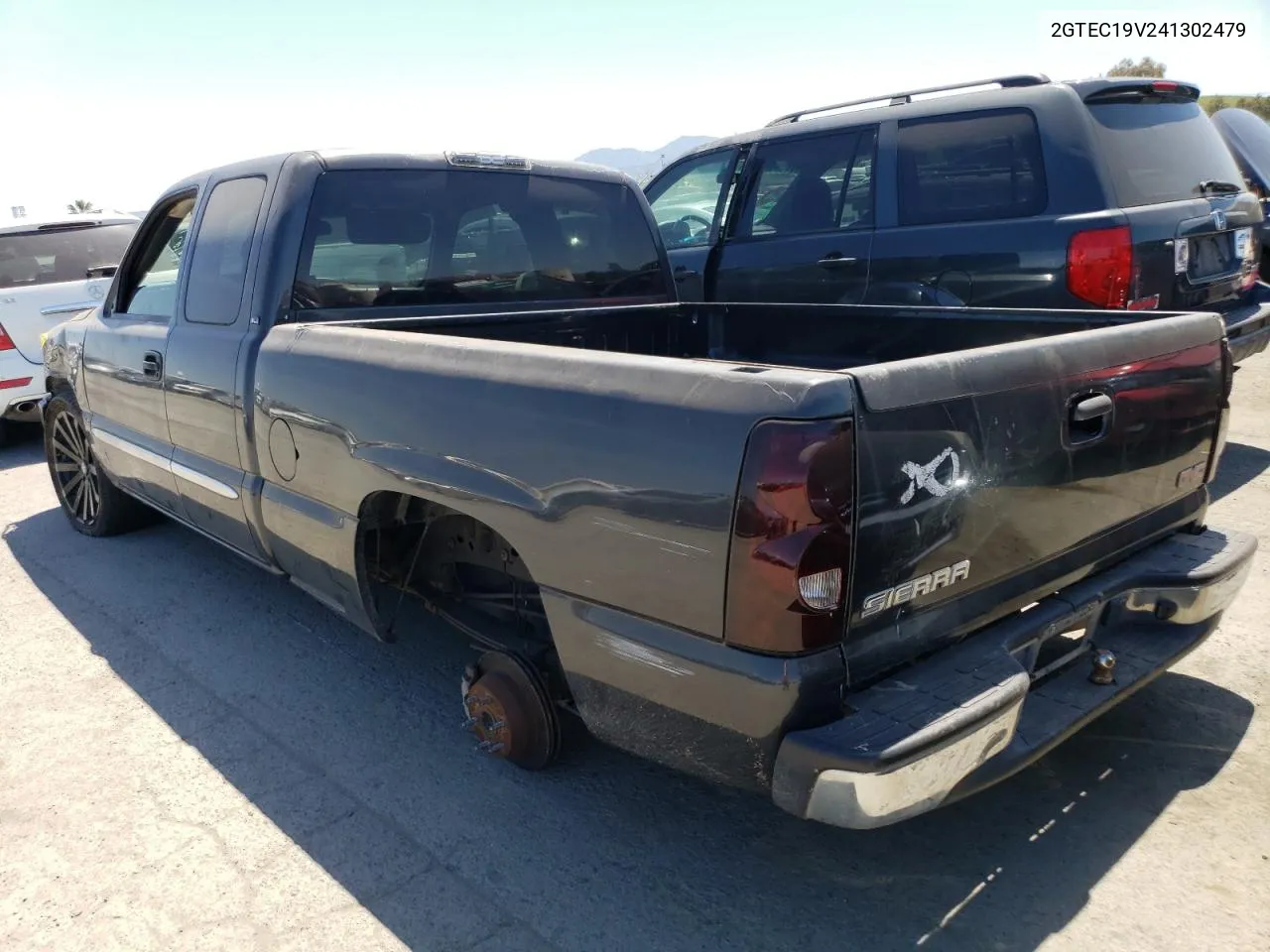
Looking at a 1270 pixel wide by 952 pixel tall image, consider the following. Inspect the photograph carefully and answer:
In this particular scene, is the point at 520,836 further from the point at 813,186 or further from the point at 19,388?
the point at 19,388

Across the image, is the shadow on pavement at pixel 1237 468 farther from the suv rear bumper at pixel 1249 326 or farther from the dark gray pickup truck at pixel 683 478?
the dark gray pickup truck at pixel 683 478

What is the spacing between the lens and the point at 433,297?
389 cm

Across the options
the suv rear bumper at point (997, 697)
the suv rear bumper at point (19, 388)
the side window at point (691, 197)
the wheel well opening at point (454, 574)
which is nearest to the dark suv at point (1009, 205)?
the side window at point (691, 197)

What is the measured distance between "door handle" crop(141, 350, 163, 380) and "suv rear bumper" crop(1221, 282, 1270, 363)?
17.1ft

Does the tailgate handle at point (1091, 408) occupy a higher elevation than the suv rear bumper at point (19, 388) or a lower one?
higher

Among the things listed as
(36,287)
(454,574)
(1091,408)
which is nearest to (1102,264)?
(1091,408)

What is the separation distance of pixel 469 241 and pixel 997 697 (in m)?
2.76

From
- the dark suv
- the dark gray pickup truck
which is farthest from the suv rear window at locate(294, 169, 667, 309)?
the dark suv

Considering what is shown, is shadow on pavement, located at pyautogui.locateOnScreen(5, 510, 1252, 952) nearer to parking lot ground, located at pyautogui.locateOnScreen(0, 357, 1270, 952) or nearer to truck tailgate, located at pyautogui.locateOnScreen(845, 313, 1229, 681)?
parking lot ground, located at pyautogui.locateOnScreen(0, 357, 1270, 952)

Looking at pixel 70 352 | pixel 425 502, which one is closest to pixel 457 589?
pixel 425 502

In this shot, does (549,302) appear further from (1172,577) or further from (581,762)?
(1172,577)

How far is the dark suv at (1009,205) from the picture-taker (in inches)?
188

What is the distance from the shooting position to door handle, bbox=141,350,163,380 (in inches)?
165

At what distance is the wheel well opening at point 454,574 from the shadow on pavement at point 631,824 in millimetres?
375
